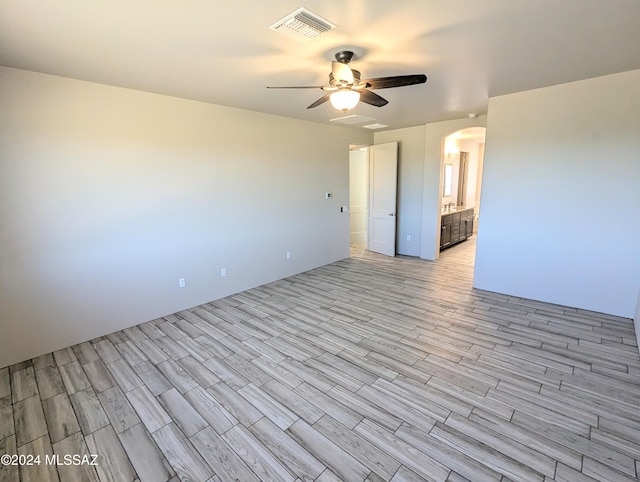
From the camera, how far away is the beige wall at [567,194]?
329 centimetres

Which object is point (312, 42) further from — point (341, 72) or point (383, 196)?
point (383, 196)

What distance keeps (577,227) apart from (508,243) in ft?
2.45

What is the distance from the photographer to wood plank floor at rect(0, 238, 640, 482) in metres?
1.81

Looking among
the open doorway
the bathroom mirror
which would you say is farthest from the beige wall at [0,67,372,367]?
the bathroom mirror

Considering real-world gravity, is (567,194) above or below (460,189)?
above

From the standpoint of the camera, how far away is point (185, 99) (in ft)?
12.1

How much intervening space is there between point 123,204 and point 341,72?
270cm

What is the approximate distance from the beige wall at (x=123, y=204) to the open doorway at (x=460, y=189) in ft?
12.9

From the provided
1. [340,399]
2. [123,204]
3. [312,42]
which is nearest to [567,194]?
[312,42]

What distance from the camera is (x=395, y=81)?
2248mm

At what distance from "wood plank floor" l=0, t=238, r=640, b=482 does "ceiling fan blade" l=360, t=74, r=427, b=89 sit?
7.69ft

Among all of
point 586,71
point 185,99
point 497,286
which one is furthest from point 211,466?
point 586,71

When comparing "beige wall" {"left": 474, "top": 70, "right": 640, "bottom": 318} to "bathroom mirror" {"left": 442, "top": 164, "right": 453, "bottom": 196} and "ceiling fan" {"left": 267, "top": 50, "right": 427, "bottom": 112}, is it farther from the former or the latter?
"bathroom mirror" {"left": 442, "top": 164, "right": 453, "bottom": 196}

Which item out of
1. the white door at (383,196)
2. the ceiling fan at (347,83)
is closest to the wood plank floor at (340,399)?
the ceiling fan at (347,83)
